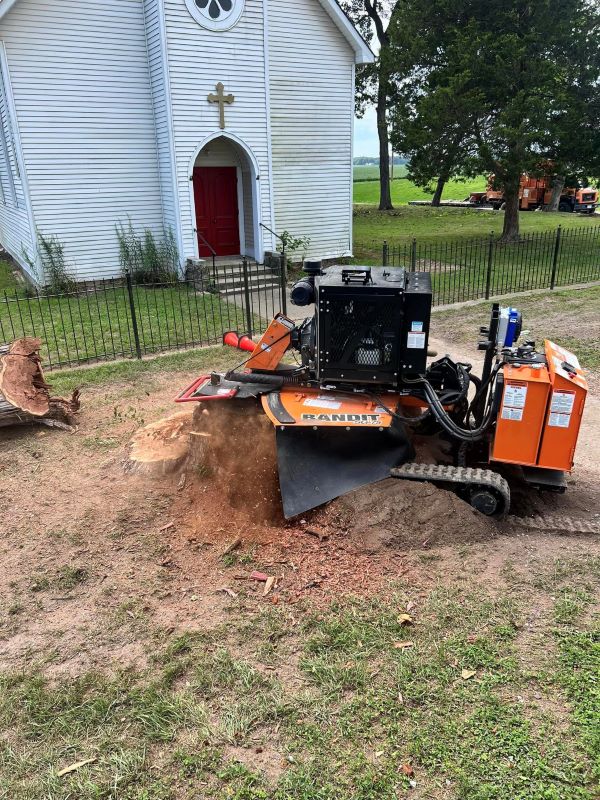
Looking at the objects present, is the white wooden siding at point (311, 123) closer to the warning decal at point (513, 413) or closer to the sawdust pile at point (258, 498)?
the sawdust pile at point (258, 498)

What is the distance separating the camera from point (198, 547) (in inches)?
202

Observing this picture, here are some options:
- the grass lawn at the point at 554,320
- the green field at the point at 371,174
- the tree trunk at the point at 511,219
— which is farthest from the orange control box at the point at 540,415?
the green field at the point at 371,174

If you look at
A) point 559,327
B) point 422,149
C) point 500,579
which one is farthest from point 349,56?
point 500,579

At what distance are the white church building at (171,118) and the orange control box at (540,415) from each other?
12.2 meters

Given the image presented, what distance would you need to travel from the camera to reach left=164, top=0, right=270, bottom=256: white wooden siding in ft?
47.7

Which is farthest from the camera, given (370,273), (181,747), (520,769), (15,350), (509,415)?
(15,350)

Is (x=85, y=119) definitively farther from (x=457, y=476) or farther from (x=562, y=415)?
(x=562, y=415)

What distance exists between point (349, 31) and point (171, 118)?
18.4ft

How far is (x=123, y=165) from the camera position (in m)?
15.6

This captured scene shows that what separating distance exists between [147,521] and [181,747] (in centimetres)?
243

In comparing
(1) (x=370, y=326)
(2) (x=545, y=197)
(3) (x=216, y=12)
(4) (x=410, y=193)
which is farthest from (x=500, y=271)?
(4) (x=410, y=193)

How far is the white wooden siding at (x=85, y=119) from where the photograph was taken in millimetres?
13977

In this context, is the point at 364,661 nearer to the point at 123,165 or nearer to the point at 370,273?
the point at 370,273

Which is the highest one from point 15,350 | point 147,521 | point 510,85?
point 510,85
